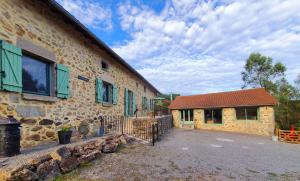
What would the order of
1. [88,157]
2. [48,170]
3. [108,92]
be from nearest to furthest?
1. [48,170]
2. [88,157]
3. [108,92]

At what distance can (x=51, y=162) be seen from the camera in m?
4.13

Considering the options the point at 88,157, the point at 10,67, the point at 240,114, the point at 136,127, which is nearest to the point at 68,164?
the point at 88,157

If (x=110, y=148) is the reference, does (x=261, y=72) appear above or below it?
above

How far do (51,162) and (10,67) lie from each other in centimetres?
241

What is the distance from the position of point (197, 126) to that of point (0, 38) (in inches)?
720

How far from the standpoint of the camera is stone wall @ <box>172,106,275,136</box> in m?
16.1

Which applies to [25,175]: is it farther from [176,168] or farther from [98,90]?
[98,90]

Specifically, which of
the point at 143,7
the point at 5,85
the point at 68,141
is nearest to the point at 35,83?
the point at 5,85

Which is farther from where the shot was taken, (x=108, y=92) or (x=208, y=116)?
(x=208, y=116)

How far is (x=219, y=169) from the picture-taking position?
6016mm

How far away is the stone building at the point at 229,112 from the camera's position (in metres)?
16.4

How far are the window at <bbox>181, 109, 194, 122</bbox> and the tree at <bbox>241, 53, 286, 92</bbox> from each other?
13.2 metres

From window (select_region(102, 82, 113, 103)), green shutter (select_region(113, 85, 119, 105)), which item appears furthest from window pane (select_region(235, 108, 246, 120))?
window (select_region(102, 82, 113, 103))

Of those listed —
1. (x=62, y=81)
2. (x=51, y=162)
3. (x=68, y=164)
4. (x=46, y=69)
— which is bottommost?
(x=68, y=164)
